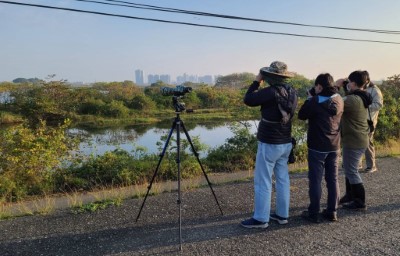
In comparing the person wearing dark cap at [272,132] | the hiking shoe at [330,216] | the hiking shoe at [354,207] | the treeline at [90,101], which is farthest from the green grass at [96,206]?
the treeline at [90,101]

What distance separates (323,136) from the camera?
11.9ft

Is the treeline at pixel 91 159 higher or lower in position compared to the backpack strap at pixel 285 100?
lower

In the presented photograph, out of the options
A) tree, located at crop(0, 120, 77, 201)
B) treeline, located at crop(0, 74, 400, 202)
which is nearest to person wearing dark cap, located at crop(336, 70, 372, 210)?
treeline, located at crop(0, 74, 400, 202)

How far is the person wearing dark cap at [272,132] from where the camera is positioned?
11.2ft

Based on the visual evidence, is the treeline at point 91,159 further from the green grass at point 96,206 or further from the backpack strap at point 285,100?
the green grass at point 96,206

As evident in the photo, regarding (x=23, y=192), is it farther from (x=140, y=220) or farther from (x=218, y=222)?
(x=218, y=222)

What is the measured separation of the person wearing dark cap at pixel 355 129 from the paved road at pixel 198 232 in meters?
0.32

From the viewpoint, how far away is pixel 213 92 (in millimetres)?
32969

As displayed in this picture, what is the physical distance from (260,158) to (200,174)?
3110 mm

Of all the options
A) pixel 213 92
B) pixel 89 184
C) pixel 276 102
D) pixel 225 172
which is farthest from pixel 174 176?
pixel 213 92

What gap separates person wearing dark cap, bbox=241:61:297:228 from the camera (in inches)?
134

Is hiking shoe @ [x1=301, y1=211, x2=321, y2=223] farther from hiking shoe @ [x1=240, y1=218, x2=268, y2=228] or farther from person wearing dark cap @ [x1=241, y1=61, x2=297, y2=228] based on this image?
hiking shoe @ [x1=240, y1=218, x2=268, y2=228]

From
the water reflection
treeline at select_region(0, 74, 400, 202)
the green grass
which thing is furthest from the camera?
the water reflection

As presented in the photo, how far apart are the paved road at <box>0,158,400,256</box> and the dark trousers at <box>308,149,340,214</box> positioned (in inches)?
9.5
